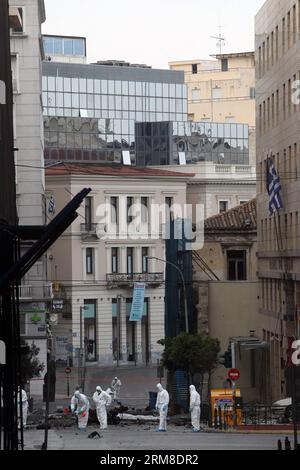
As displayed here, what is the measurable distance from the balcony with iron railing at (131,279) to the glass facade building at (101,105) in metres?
20.3

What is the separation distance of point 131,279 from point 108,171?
21.0 feet

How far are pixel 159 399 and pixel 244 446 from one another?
9.15 metres

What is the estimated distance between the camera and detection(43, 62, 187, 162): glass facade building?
123438mm

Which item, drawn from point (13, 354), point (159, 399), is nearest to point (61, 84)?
point (159, 399)

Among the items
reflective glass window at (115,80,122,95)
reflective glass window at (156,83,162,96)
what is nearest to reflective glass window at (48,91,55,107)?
reflective glass window at (115,80,122,95)

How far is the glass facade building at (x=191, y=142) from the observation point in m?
127

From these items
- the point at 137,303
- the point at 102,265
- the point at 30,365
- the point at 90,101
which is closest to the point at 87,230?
the point at 102,265

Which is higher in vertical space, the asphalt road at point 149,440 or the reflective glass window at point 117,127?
the reflective glass window at point 117,127

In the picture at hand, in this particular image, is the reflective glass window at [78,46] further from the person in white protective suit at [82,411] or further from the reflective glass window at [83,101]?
the person in white protective suit at [82,411]

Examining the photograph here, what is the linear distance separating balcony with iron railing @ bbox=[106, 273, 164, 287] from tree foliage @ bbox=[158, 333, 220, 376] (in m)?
41.7

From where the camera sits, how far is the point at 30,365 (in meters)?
64.9

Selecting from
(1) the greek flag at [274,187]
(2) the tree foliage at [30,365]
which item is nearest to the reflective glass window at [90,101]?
(2) the tree foliage at [30,365]

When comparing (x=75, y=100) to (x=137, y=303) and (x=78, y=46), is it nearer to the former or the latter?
(x=78, y=46)
